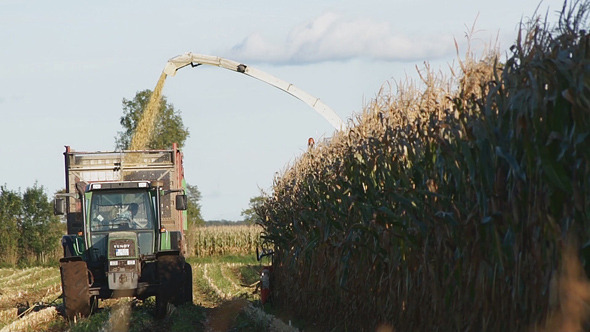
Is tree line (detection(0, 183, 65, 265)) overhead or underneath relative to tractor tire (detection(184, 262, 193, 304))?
overhead

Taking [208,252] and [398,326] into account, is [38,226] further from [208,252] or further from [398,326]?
[398,326]

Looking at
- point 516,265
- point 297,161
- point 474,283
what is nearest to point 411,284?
point 474,283

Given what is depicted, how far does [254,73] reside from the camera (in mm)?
23609

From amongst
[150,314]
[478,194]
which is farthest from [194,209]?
[478,194]

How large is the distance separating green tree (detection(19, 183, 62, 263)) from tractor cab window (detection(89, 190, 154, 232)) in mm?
28095

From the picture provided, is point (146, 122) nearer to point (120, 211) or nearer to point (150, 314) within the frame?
point (120, 211)

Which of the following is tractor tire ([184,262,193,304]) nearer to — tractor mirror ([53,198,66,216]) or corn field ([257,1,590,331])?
tractor mirror ([53,198,66,216])

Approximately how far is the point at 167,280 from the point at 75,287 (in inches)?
64.4

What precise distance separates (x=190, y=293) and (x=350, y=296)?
791cm

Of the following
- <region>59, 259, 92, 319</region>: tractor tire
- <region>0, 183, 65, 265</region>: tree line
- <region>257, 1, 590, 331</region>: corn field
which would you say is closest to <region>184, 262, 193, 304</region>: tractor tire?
<region>59, 259, 92, 319</region>: tractor tire

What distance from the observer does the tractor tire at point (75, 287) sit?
49.8 feet

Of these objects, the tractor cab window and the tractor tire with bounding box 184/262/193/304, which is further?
the tractor tire with bounding box 184/262/193/304

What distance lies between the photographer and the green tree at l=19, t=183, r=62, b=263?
43.0 metres

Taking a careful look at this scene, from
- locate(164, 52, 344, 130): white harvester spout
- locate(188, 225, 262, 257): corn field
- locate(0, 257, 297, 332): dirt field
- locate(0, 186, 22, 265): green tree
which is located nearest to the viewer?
locate(0, 257, 297, 332): dirt field
